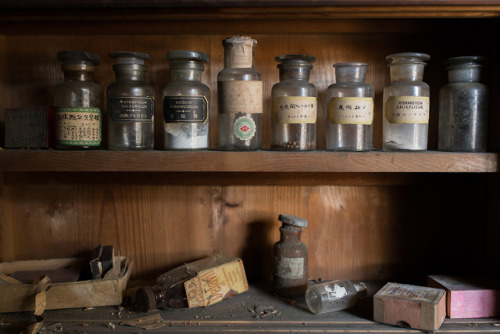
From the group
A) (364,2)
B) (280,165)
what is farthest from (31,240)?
(364,2)

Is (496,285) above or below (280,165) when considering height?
below

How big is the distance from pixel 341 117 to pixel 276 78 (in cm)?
23

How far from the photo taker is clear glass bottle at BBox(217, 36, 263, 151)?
96cm

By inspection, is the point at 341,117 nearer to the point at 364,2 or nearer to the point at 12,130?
the point at 364,2

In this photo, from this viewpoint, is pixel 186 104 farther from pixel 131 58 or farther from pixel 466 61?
pixel 466 61

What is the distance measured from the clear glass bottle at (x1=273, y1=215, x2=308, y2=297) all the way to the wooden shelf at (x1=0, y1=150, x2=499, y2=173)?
0.58ft

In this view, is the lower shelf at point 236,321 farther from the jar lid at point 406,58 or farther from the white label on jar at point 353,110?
the jar lid at point 406,58

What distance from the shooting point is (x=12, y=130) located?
99cm

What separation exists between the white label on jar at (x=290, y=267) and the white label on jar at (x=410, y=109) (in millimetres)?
382

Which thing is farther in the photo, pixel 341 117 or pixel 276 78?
pixel 276 78

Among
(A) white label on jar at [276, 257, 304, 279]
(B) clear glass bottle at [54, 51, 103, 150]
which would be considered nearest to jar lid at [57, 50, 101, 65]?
(B) clear glass bottle at [54, 51, 103, 150]

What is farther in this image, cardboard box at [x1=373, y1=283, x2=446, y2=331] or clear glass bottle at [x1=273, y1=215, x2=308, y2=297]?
clear glass bottle at [x1=273, y1=215, x2=308, y2=297]

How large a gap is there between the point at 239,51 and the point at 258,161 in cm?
25

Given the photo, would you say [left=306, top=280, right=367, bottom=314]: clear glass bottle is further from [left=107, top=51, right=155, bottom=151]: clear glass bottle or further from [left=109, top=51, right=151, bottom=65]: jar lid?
[left=109, top=51, right=151, bottom=65]: jar lid
